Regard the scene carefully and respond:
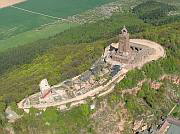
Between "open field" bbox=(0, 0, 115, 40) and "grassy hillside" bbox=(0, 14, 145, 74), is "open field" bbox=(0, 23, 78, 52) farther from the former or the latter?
"grassy hillside" bbox=(0, 14, 145, 74)

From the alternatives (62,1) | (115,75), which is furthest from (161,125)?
(62,1)

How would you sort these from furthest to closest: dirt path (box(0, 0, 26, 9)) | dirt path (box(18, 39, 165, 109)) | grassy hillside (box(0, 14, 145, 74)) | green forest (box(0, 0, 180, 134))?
1. dirt path (box(0, 0, 26, 9))
2. grassy hillside (box(0, 14, 145, 74))
3. dirt path (box(18, 39, 165, 109))
4. green forest (box(0, 0, 180, 134))

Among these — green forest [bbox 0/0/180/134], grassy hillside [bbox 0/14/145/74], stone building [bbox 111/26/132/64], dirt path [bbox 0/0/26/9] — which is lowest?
grassy hillside [bbox 0/14/145/74]

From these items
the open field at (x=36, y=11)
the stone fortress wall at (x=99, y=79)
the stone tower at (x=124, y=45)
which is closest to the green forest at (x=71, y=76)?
the stone fortress wall at (x=99, y=79)

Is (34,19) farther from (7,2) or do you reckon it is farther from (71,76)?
(71,76)

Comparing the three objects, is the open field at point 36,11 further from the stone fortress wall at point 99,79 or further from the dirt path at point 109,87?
the dirt path at point 109,87

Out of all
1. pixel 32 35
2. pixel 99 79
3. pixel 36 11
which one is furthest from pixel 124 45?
pixel 36 11

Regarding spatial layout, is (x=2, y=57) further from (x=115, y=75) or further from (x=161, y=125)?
(x=161, y=125)

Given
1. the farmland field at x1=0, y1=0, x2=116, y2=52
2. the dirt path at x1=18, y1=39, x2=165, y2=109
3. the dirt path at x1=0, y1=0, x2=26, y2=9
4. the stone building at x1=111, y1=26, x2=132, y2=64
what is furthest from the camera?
the dirt path at x1=0, y1=0, x2=26, y2=9

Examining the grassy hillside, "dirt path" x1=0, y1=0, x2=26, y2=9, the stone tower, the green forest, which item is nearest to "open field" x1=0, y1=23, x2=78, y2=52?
the grassy hillside
